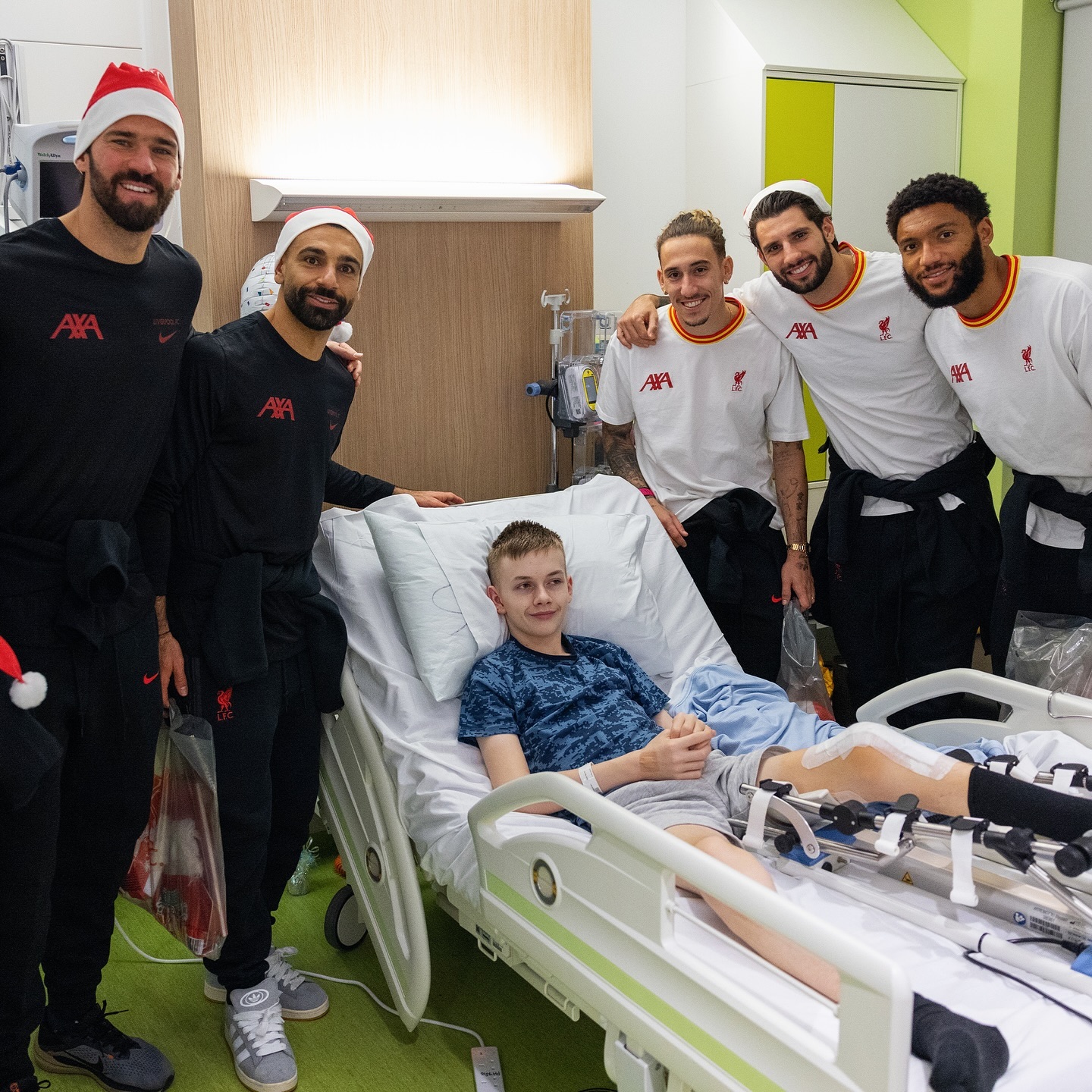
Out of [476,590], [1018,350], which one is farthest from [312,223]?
[1018,350]

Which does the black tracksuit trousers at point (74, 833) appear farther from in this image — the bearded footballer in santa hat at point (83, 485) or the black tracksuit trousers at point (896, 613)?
the black tracksuit trousers at point (896, 613)

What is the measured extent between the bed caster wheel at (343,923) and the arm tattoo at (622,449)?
1311 millimetres

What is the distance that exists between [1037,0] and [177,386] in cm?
371

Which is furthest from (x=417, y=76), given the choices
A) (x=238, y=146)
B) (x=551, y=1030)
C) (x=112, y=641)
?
(x=551, y=1030)

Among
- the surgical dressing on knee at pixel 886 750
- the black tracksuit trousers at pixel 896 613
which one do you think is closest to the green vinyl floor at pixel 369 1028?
the surgical dressing on knee at pixel 886 750

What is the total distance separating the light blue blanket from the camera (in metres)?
2.51

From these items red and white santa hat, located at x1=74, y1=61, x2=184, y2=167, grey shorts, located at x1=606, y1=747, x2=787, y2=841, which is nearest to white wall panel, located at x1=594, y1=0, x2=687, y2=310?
red and white santa hat, located at x1=74, y1=61, x2=184, y2=167

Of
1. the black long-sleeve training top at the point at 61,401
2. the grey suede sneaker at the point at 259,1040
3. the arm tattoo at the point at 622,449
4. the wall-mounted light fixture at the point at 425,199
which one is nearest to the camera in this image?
the black long-sleeve training top at the point at 61,401

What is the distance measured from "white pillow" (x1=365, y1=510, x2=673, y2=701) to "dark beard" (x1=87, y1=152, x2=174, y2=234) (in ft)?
2.98

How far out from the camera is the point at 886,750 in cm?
203

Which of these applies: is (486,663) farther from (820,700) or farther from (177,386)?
(820,700)

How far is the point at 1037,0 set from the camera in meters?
4.34

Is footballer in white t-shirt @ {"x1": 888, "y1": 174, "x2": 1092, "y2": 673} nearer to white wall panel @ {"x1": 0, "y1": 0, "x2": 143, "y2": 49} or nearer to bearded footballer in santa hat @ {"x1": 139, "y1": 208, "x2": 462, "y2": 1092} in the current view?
bearded footballer in santa hat @ {"x1": 139, "y1": 208, "x2": 462, "y2": 1092}

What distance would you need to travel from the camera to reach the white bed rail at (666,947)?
57.1 inches
